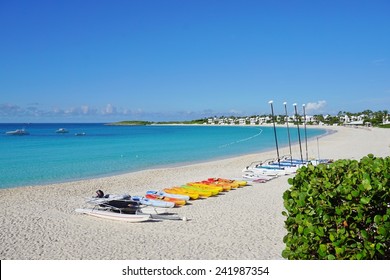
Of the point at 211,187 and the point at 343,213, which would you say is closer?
the point at 343,213

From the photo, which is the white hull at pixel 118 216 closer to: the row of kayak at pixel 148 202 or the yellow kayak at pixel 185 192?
the row of kayak at pixel 148 202

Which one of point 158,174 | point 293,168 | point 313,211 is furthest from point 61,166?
point 313,211

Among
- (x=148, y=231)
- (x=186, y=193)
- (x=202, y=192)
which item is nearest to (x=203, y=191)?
(x=202, y=192)

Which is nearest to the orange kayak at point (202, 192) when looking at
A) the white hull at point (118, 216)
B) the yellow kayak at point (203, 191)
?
the yellow kayak at point (203, 191)

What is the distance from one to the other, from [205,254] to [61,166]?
79.3 ft

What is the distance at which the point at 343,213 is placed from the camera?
4145 millimetres

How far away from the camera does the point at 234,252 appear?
8.73 m

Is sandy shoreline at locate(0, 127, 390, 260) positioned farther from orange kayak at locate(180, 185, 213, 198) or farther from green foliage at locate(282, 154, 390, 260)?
green foliage at locate(282, 154, 390, 260)

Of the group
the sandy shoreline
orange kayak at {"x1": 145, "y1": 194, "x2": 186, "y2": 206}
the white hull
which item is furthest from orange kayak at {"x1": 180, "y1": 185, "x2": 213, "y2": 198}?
the white hull

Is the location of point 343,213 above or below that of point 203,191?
above

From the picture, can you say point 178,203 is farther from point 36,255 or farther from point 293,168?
point 293,168

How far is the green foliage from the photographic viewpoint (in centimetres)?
404

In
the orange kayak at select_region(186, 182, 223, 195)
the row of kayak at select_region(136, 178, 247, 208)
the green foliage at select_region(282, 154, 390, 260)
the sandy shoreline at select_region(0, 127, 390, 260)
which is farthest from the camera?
the orange kayak at select_region(186, 182, 223, 195)

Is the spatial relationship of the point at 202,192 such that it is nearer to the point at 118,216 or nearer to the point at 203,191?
the point at 203,191
